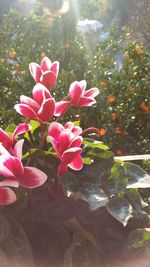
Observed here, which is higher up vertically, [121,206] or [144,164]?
[121,206]

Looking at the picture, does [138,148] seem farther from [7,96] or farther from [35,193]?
[35,193]

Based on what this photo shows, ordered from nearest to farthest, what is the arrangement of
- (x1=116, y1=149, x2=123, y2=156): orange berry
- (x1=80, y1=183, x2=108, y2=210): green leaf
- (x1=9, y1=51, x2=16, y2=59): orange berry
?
(x1=80, y1=183, x2=108, y2=210): green leaf → (x1=116, y1=149, x2=123, y2=156): orange berry → (x1=9, y1=51, x2=16, y2=59): orange berry

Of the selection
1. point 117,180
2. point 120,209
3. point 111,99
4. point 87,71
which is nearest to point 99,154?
point 117,180

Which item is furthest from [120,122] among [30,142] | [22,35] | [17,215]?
[17,215]

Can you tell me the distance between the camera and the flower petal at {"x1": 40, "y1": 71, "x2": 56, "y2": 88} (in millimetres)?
1493

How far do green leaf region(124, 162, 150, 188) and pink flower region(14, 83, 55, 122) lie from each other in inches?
13.2

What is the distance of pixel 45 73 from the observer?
1.49 metres

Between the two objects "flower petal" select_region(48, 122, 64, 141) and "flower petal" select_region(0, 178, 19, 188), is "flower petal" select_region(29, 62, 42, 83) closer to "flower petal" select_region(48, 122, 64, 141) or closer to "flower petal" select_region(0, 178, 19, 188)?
"flower petal" select_region(48, 122, 64, 141)

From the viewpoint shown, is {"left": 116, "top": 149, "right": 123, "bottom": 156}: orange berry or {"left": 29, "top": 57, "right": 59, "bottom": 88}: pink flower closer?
{"left": 29, "top": 57, "right": 59, "bottom": 88}: pink flower

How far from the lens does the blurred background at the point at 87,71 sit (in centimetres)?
280

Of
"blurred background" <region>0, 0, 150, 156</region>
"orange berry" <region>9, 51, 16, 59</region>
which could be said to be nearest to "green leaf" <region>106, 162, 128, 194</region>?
"blurred background" <region>0, 0, 150, 156</region>

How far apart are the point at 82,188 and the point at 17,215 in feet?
0.70

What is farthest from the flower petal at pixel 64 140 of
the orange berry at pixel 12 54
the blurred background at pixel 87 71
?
the orange berry at pixel 12 54

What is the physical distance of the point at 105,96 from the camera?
2.88 metres
